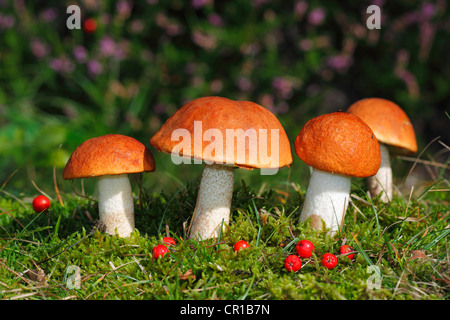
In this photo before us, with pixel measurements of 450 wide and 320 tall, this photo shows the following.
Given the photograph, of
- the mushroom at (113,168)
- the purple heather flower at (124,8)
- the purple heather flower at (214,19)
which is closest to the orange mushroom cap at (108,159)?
the mushroom at (113,168)

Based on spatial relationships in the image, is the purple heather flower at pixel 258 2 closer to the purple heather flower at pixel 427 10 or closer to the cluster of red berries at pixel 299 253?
the purple heather flower at pixel 427 10

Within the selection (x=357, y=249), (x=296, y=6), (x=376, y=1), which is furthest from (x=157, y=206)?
(x=376, y=1)

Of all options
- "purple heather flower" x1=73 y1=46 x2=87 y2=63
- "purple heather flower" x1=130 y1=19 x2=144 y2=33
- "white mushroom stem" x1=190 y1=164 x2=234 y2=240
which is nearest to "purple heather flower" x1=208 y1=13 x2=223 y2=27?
"purple heather flower" x1=130 y1=19 x2=144 y2=33

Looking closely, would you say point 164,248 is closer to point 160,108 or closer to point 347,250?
point 347,250

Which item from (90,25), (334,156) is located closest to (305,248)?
(334,156)
